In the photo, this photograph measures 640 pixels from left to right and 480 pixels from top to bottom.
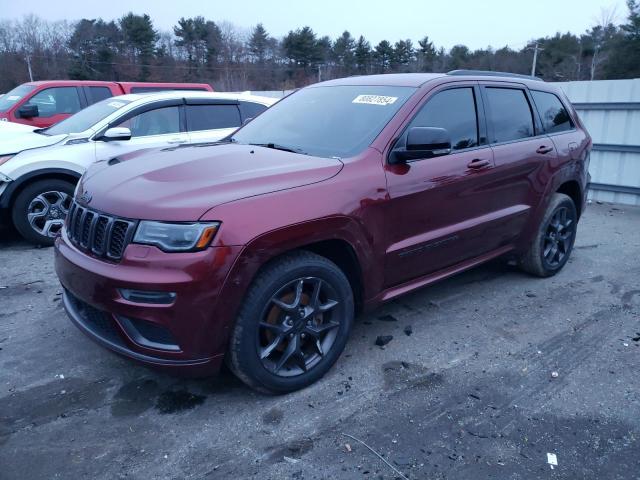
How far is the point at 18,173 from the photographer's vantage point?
5.45 meters

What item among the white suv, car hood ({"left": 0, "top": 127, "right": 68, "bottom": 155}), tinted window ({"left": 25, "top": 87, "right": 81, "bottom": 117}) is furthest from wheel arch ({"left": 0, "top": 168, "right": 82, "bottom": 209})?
tinted window ({"left": 25, "top": 87, "right": 81, "bottom": 117})

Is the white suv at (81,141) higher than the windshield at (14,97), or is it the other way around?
the windshield at (14,97)

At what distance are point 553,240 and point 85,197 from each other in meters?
4.18

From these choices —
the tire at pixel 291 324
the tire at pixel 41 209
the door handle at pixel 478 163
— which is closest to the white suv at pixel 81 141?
the tire at pixel 41 209

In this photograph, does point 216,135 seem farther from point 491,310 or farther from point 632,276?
point 632,276

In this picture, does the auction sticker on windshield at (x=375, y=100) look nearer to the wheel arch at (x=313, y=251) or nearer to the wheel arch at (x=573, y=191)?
the wheel arch at (x=313, y=251)

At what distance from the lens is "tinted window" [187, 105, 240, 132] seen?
21.8ft

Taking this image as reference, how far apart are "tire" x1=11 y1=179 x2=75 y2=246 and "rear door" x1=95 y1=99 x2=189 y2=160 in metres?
0.60

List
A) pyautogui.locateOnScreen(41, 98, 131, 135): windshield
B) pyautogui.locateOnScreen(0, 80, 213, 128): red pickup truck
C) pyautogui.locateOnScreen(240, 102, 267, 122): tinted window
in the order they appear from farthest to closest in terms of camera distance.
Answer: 1. pyautogui.locateOnScreen(0, 80, 213, 128): red pickup truck
2. pyautogui.locateOnScreen(240, 102, 267, 122): tinted window
3. pyautogui.locateOnScreen(41, 98, 131, 135): windshield

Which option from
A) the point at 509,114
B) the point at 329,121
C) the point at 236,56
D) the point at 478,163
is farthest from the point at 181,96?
the point at 236,56

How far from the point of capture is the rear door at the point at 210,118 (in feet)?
21.7

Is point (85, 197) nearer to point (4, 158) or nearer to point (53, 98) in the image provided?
point (4, 158)

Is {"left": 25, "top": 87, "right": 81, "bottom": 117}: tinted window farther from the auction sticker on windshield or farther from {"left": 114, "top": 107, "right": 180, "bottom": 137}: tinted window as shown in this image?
the auction sticker on windshield

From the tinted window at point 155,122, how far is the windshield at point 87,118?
0.88ft
